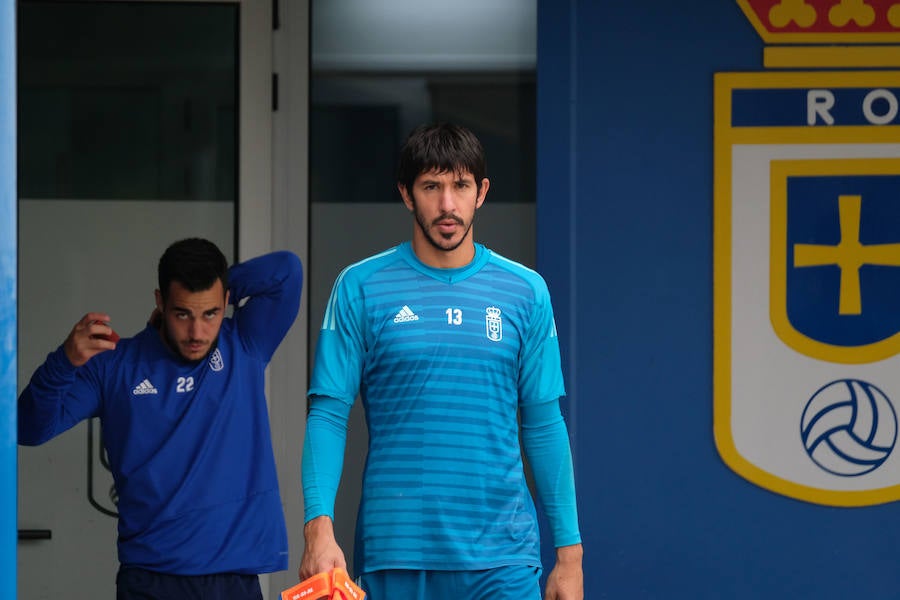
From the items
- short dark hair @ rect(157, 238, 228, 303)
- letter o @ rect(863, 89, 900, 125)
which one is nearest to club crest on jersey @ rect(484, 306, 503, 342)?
short dark hair @ rect(157, 238, 228, 303)

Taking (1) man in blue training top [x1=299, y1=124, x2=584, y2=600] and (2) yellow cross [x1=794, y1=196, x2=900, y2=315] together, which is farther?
(2) yellow cross [x1=794, y1=196, x2=900, y2=315]

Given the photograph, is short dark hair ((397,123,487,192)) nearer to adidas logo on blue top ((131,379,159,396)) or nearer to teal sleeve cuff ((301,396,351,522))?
teal sleeve cuff ((301,396,351,522))

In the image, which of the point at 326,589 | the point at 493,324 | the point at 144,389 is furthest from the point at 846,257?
the point at 326,589

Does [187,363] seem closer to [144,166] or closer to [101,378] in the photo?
[101,378]

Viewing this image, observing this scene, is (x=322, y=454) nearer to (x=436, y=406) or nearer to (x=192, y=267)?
(x=436, y=406)

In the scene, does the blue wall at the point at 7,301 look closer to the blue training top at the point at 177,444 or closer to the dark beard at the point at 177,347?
the blue training top at the point at 177,444

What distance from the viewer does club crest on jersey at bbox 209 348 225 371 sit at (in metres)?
4.02

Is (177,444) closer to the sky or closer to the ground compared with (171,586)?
closer to the sky

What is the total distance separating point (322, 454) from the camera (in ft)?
10.6

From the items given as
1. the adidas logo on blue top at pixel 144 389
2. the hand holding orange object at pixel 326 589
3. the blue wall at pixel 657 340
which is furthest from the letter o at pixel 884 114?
the hand holding orange object at pixel 326 589

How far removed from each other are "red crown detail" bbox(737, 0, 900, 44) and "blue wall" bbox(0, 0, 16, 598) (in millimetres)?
2856

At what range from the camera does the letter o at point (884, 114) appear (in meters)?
4.98

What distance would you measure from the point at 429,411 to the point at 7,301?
97 centimetres

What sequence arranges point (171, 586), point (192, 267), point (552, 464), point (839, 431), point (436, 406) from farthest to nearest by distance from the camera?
point (839, 431) < point (192, 267) < point (171, 586) < point (552, 464) < point (436, 406)
